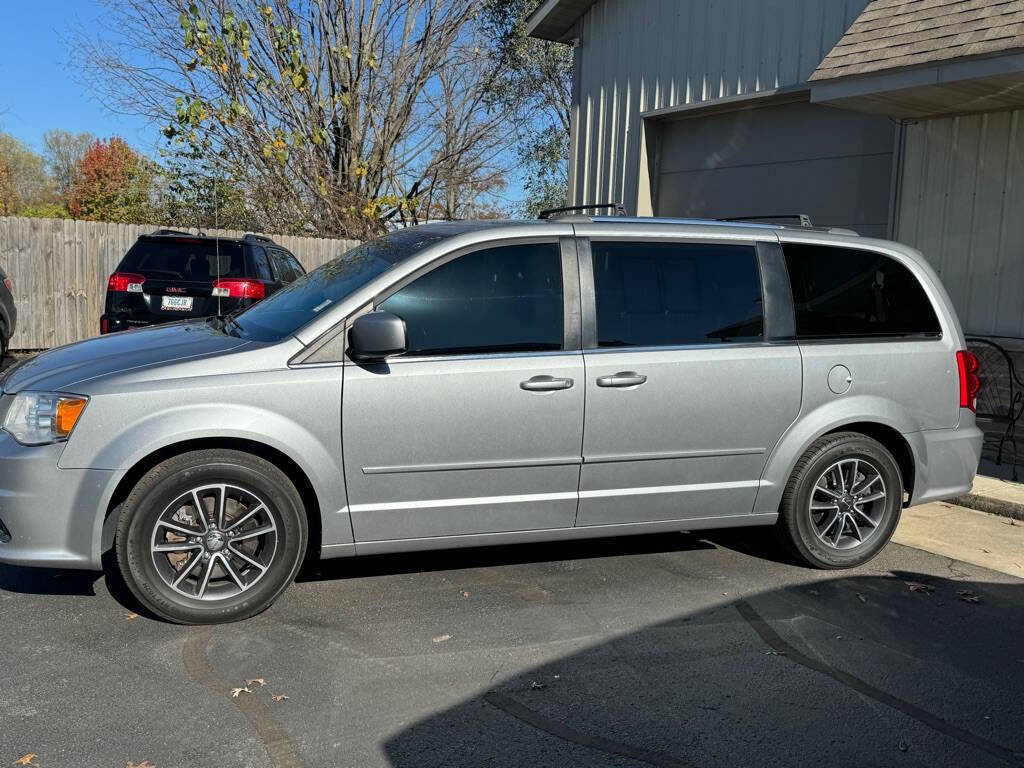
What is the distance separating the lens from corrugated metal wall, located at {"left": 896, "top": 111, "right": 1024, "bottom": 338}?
341 inches

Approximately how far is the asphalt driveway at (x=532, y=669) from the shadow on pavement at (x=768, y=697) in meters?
A: 0.01

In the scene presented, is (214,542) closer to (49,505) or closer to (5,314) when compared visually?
(49,505)

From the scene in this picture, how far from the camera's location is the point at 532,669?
157 inches

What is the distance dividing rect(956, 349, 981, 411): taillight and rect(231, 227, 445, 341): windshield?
10.1 feet

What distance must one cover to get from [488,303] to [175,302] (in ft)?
23.0

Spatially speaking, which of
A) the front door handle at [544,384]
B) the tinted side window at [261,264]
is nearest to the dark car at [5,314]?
the tinted side window at [261,264]

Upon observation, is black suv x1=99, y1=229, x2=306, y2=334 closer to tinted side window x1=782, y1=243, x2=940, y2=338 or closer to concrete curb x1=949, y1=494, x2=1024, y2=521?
tinted side window x1=782, y1=243, x2=940, y2=338

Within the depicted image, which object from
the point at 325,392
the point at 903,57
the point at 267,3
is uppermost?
the point at 267,3

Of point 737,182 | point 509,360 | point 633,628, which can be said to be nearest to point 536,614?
point 633,628

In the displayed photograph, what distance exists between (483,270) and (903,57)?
5340mm

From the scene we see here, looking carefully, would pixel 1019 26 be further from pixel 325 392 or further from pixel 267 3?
pixel 267 3

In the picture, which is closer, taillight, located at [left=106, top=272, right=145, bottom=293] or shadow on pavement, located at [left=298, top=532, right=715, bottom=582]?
shadow on pavement, located at [left=298, top=532, right=715, bottom=582]

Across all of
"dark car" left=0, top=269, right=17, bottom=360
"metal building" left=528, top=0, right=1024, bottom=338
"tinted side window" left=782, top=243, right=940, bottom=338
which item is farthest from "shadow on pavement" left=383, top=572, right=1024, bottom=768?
"dark car" left=0, top=269, right=17, bottom=360

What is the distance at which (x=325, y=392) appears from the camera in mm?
4352
